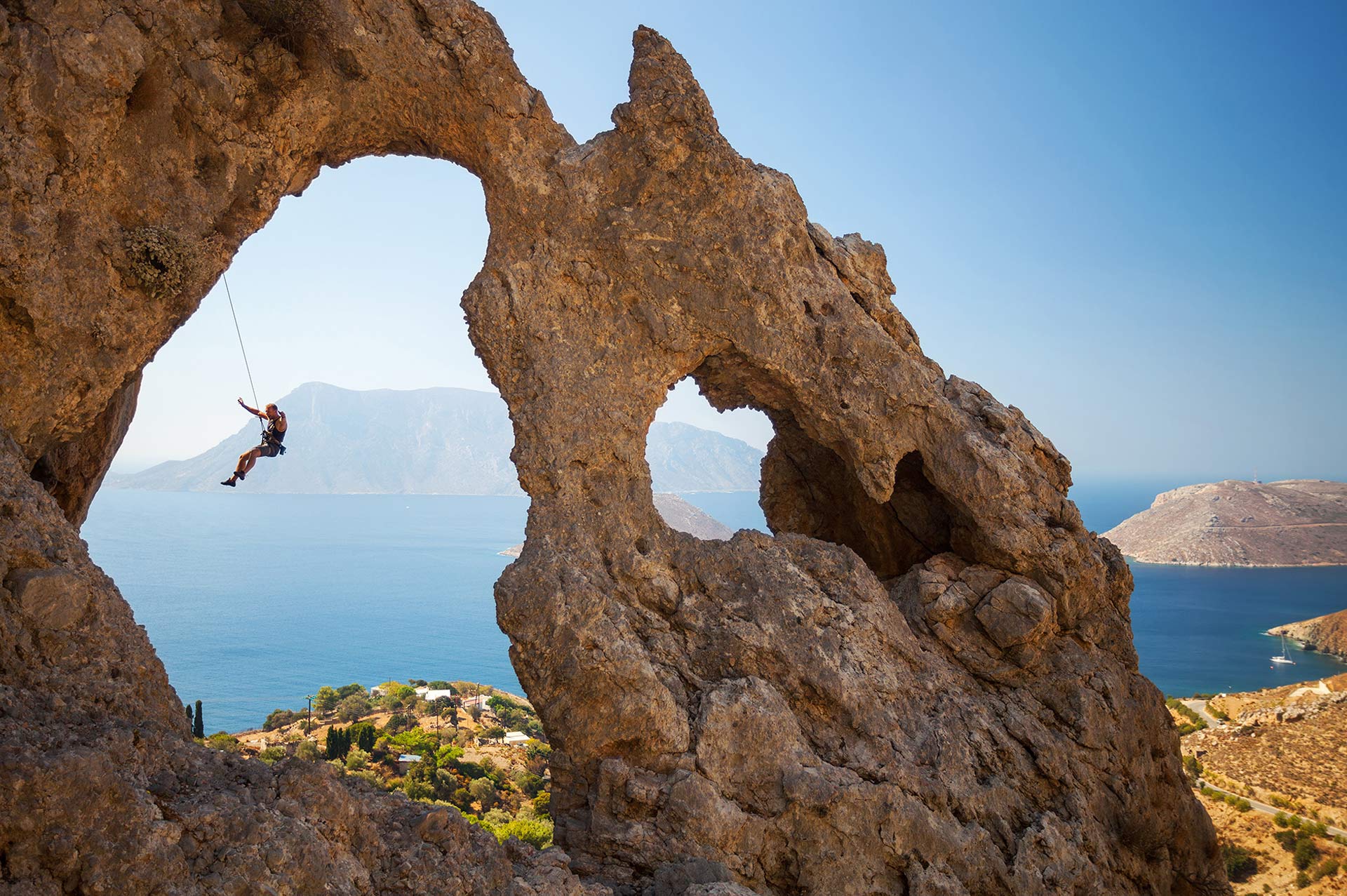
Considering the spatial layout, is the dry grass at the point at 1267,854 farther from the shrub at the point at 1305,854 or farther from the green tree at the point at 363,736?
the green tree at the point at 363,736

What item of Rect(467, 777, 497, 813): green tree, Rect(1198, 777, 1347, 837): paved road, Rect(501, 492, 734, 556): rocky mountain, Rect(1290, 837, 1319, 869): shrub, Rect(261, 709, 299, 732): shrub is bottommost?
Rect(1290, 837, 1319, 869): shrub

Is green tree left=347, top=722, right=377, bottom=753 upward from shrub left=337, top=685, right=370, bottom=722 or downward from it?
downward

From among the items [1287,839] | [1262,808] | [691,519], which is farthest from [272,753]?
[691,519]

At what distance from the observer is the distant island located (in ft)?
358

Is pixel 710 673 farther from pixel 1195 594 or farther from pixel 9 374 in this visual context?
pixel 1195 594

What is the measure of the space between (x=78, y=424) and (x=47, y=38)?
4204 millimetres

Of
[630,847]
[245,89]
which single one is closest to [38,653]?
[630,847]

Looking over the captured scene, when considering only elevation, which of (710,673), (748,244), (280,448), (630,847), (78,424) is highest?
(748,244)

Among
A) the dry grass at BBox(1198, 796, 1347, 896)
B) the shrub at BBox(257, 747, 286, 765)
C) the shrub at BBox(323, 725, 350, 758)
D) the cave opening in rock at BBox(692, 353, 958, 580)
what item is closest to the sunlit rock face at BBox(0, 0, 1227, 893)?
the cave opening in rock at BBox(692, 353, 958, 580)

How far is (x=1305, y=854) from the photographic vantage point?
23.1 m

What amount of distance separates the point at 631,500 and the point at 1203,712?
51150 millimetres

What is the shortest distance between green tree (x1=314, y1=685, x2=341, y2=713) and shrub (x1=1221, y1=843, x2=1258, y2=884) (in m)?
40.6

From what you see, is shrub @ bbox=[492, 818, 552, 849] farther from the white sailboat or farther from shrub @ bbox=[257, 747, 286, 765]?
the white sailboat

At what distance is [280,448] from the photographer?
1315 centimetres
